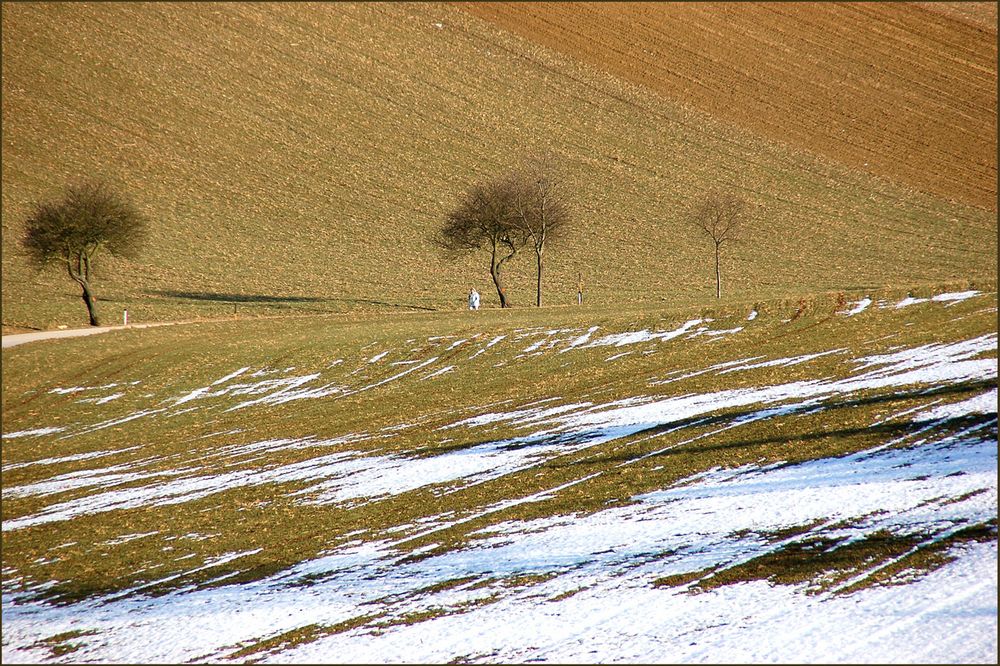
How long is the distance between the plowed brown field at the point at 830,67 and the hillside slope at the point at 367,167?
347 centimetres

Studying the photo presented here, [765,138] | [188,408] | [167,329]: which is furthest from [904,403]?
[765,138]

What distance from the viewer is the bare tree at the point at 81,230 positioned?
59.8 m

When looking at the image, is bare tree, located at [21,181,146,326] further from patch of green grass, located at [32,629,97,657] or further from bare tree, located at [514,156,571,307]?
patch of green grass, located at [32,629,97,657]

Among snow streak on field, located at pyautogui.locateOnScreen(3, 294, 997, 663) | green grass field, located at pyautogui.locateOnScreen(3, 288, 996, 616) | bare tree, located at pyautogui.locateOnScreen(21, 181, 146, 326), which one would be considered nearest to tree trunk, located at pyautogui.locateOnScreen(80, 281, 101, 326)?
bare tree, located at pyautogui.locateOnScreen(21, 181, 146, 326)

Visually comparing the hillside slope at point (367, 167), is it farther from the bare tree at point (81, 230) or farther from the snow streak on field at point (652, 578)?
the snow streak on field at point (652, 578)

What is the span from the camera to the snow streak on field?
296 inches

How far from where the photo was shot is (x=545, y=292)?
74.2 metres

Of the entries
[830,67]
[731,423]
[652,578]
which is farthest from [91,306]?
[830,67]

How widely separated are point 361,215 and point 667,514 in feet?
275

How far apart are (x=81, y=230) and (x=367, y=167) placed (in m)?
44.3

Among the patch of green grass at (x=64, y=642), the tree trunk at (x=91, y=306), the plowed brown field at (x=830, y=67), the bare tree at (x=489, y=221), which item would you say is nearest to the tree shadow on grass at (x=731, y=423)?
the patch of green grass at (x=64, y=642)

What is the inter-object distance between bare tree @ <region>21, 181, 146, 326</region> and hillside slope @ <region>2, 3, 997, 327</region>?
3.92 meters

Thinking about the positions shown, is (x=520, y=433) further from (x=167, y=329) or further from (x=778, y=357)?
(x=167, y=329)

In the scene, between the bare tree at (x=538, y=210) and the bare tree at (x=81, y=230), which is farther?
the bare tree at (x=538, y=210)
